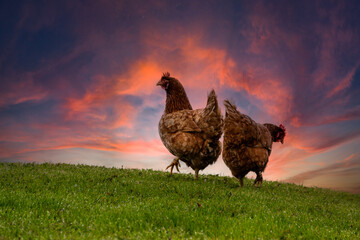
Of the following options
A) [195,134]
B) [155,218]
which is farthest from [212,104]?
→ [155,218]

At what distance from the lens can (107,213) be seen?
696 centimetres

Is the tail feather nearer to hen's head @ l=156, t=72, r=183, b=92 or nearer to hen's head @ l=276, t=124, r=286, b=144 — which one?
hen's head @ l=156, t=72, r=183, b=92

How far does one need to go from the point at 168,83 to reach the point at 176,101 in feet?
3.45

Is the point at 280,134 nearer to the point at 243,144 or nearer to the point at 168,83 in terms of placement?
the point at 243,144

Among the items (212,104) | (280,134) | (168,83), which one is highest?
(168,83)

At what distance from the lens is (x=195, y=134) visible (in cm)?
1285

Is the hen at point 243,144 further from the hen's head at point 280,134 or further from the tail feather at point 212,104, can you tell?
the hen's head at point 280,134

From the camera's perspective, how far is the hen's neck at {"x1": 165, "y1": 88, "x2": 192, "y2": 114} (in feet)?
47.9

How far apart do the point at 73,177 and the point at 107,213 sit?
6.80 meters

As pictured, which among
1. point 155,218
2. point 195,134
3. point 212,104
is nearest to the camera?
point 155,218

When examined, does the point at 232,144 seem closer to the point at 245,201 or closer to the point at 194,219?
the point at 245,201

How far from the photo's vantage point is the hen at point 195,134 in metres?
12.8

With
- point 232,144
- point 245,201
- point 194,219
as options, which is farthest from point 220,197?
point 194,219

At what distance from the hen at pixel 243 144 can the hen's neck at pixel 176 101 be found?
3209mm
